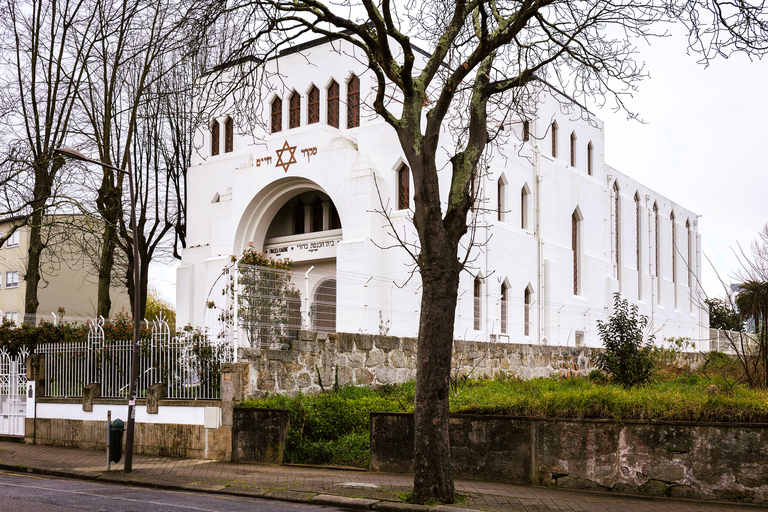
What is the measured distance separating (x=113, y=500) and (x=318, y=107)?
20.5 meters

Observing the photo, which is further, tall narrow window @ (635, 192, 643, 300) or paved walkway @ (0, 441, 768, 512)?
tall narrow window @ (635, 192, 643, 300)

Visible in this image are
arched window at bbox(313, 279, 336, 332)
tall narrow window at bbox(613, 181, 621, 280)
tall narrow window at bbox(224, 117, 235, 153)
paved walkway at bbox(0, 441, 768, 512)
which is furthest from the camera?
tall narrow window at bbox(613, 181, 621, 280)

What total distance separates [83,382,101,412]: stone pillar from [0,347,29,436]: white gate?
2.73 meters

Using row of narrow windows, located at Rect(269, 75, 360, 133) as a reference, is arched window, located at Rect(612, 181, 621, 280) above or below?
below

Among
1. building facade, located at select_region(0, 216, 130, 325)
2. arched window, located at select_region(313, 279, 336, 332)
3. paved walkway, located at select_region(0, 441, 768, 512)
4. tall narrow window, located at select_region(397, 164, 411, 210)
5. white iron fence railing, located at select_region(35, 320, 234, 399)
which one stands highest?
tall narrow window, located at select_region(397, 164, 411, 210)

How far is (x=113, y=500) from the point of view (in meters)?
11.1

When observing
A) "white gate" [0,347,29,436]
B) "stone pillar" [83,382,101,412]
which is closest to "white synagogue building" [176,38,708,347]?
"stone pillar" [83,382,101,412]

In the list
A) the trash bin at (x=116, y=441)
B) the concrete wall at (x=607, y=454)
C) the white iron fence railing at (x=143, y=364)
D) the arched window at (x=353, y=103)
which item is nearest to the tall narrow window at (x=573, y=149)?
the arched window at (x=353, y=103)

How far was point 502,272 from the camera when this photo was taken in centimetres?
2848

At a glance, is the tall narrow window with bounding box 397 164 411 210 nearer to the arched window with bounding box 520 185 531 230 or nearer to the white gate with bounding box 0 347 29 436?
the arched window with bounding box 520 185 531 230

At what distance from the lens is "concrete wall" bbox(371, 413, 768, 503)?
10.9 m

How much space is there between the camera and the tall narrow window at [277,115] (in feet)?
99.5

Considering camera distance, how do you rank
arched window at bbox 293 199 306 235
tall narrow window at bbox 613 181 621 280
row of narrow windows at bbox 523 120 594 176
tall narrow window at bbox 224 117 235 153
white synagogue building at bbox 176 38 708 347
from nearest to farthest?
white synagogue building at bbox 176 38 708 347 < arched window at bbox 293 199 306 235 < tall narrow window at bbox 224 117 235 153 < row of narrow windows at bbox 523 120 594 176 < tall narrow window at bbox 613 181 621 280

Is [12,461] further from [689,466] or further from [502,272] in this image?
[502,272]
